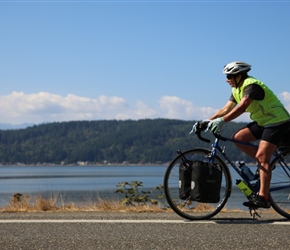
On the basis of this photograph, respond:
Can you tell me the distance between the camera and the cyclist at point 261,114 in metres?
7.31

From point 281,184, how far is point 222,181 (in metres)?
0.75

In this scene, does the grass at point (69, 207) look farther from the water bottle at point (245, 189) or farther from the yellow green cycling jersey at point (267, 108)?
the yellow green cycling jersey at point (267, 108)

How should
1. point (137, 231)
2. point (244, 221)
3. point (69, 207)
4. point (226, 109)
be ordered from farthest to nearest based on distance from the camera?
point (69, 207) < point (226, 109) < point (244, 221) < point (137, 231)

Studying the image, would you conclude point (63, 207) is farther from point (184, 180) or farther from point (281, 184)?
point (281, 184)

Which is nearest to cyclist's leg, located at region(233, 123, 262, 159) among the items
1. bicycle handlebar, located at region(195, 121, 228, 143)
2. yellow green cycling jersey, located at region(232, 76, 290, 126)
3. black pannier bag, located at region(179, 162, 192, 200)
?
yellow green cycling jersey, located at region(232, 76, 290, 126)

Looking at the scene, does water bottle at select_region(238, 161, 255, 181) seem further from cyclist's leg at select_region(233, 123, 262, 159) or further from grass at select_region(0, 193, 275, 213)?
grass at select_region(0, 193, 275, 213)

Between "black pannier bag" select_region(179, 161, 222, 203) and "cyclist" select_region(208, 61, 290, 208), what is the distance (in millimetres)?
456

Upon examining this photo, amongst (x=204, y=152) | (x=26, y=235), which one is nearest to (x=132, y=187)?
(x=204, y=152)

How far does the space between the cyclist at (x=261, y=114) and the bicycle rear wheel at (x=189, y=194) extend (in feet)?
1.32

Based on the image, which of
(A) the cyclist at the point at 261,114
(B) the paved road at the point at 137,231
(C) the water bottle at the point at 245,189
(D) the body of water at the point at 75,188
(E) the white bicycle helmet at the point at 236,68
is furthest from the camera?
(D) the body of water at the point at 75,188

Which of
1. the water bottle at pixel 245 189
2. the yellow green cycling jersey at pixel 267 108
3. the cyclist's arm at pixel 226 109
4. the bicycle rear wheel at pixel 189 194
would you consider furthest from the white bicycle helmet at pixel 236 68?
the water bottle at pixel 245 189

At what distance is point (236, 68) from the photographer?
7.44 metres

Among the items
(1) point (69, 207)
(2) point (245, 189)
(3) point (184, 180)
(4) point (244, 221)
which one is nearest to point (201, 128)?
(3) point (184, 180)

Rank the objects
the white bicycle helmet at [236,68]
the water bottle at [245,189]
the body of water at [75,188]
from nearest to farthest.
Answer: the white bicycle helmet at [236,68] < the water bottle at [245,189] < the body of water at [75,188]
